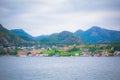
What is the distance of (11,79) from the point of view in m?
64.1

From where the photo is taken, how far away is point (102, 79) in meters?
62.8

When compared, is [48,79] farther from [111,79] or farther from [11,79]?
[111,79]

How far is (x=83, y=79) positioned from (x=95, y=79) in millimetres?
3353

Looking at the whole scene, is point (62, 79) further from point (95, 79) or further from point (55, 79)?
point (95, 79)

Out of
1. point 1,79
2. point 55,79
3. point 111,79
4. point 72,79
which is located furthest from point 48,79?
point 111,79

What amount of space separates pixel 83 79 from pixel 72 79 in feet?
10.0

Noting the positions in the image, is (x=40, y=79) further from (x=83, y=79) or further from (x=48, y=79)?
(x=83, y=79)

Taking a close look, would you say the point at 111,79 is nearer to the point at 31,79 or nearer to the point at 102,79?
the point at 102,79

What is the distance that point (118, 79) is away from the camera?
2430 inches

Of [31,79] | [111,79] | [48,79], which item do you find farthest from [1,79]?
[111,79]

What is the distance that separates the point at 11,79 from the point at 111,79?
27.2 m

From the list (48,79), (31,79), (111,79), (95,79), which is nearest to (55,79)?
(48,79)

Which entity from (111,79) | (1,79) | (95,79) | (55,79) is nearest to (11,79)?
(1,79)

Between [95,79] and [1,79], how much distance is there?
2546 centimetres
